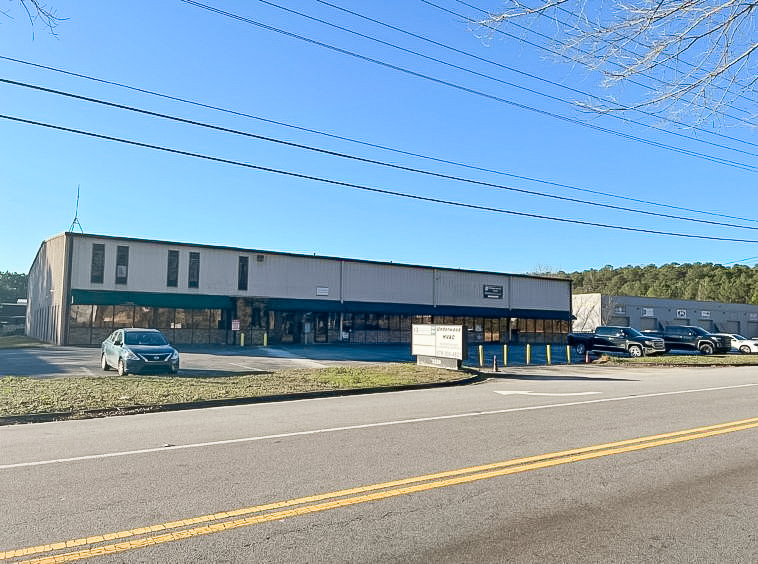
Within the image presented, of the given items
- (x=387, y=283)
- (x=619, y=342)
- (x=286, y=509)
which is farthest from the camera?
(x=387, y=283)

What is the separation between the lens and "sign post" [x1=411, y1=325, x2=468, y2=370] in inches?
805

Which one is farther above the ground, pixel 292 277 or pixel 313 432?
pixel 292 277

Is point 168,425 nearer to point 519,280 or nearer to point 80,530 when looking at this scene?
point 80,530

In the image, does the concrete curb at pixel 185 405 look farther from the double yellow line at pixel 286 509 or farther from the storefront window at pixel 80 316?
the storefront window at pixel 80 316

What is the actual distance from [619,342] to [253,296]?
2231 cm

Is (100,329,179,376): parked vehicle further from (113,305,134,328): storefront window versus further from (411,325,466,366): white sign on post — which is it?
(113,305,134,328): storefront window

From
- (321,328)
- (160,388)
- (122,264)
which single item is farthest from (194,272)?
(160,388)

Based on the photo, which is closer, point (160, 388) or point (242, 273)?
point (160, 388)

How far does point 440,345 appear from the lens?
2162 cm

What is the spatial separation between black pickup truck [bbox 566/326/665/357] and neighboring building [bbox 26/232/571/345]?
46.5 ft

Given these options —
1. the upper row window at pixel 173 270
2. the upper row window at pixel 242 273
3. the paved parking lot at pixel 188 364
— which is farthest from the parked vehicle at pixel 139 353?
the upper row window at pixel 242 273

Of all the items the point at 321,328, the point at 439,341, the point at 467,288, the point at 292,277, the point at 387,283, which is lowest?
the point at 439,341

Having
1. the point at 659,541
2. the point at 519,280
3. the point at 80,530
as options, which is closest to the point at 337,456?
the point at 80,530

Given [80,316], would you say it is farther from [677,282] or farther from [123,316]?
[677,282]
